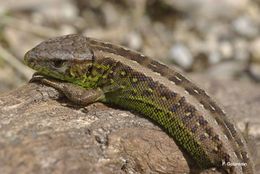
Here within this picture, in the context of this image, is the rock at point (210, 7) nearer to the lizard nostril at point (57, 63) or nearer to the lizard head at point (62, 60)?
the lizard head at point (62, 60)

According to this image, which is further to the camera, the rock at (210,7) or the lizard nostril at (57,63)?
the rock at (210,7)

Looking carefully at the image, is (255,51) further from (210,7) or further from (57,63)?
(57,63)

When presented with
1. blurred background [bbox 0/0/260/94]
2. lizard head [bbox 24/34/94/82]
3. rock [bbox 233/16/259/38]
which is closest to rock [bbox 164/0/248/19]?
blurred background [bbox 0/0/260/94]

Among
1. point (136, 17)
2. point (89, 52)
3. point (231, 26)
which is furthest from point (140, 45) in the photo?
point (89, 52)

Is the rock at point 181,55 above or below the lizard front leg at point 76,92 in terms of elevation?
above

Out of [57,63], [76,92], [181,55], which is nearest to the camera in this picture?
[76,92]

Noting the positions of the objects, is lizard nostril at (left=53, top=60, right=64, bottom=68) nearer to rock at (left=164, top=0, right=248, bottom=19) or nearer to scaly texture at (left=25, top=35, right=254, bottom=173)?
scaly texture at (left=25, top=35, right=254, bottom=173)

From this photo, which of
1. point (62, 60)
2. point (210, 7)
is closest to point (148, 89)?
point (62, 60)

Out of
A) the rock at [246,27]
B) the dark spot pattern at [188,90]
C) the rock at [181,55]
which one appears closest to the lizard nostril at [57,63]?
the dark spot pattern at [188,90]
